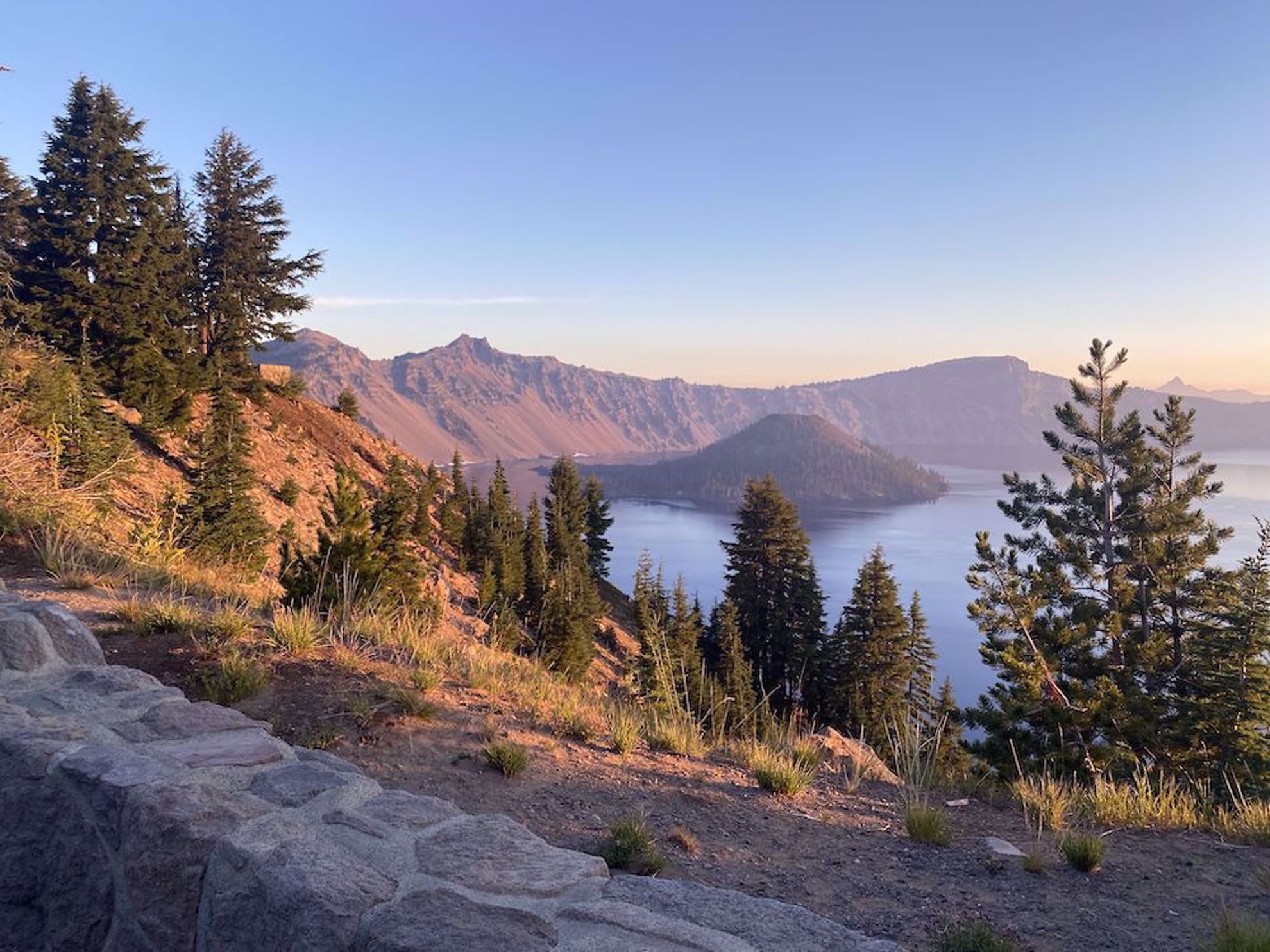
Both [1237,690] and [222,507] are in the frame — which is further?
[222,507]

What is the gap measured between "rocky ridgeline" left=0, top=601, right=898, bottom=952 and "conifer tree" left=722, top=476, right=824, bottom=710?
109ft

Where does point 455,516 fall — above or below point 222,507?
below

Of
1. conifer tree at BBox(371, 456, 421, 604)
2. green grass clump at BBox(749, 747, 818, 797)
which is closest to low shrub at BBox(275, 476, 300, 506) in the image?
conifer tree at BBox(371, 456, 421, 604)

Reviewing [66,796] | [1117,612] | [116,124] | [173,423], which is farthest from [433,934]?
[116,124]

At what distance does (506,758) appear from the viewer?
165 inches

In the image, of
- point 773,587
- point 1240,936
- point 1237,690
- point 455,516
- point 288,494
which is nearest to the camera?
point 1240,936

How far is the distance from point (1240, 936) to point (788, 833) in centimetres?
209

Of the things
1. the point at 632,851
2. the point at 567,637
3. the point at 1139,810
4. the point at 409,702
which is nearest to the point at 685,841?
the point at 632,851

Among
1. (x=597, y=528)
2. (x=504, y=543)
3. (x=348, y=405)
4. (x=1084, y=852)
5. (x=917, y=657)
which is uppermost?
(x=348, y=405)

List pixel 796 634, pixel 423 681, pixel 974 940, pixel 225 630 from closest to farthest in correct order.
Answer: pixel 974 940, pixel 423 681, pixel 225 630, pixel 796 634

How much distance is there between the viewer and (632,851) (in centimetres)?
331

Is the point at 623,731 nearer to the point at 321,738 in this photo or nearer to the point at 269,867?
the point at 321,738

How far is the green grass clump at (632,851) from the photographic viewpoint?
3254 mm

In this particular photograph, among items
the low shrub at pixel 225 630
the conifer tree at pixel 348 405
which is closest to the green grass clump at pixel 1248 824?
the low shrub at pixel 225 630
